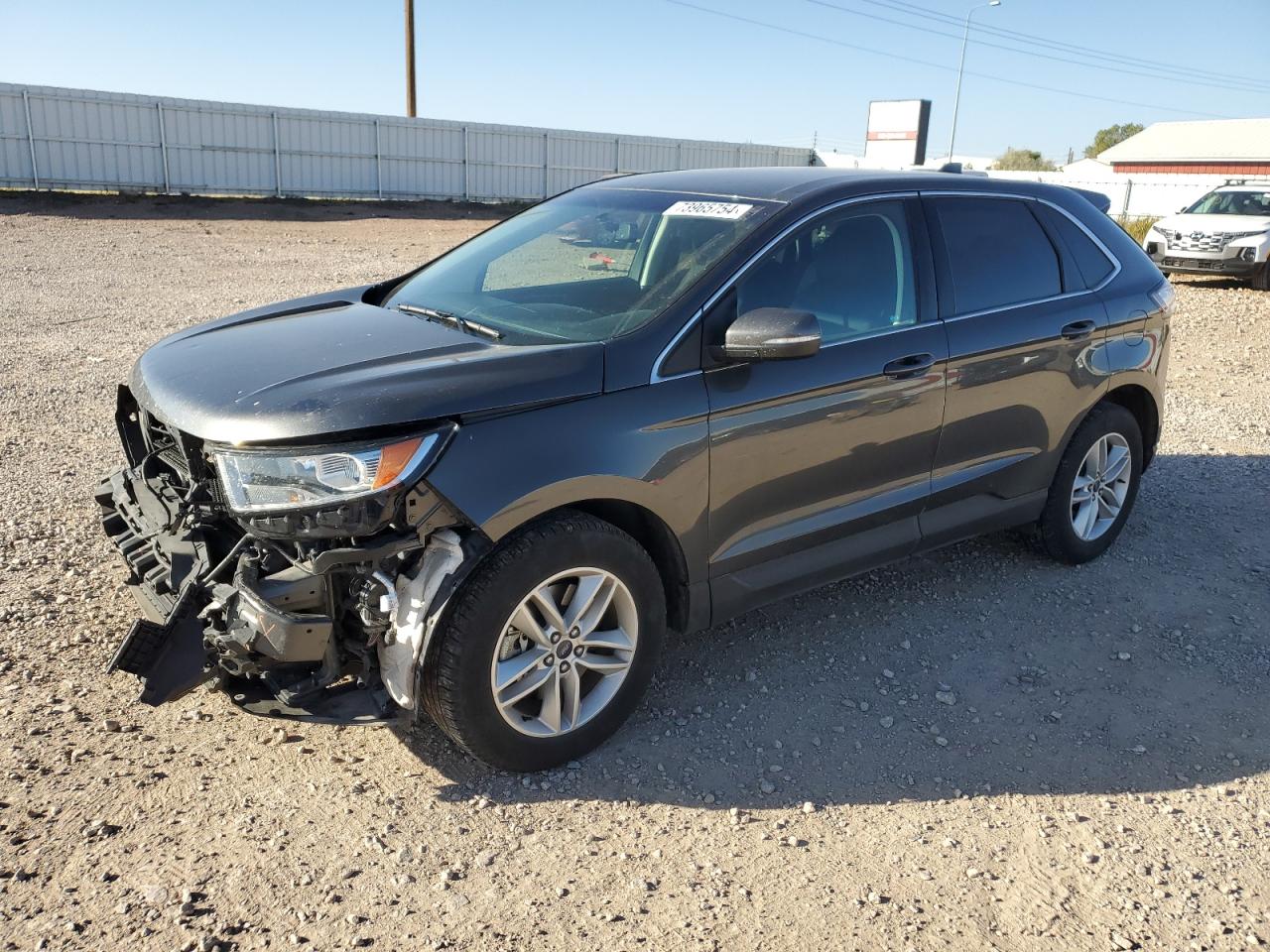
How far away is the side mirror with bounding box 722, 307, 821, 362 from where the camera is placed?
334cm

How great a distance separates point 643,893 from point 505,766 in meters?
0.66

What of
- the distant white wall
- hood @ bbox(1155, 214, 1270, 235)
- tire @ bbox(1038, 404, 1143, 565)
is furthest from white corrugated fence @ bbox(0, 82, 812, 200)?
tire @ bbox(1038, 404, 1143, 565)

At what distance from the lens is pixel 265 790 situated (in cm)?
321

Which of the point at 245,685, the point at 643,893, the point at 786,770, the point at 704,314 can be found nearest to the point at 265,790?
the point at 245,685

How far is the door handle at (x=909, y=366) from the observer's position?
13.1ft

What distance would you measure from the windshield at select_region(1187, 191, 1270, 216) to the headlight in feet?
60.5

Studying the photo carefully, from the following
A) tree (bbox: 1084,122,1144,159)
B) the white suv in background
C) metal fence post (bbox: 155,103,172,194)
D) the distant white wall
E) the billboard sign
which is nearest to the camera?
the white suv in background

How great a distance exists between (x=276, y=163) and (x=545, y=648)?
2823cm

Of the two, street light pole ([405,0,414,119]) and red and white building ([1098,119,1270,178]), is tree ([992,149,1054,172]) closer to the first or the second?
red and white building ([1098,119,1270,178])

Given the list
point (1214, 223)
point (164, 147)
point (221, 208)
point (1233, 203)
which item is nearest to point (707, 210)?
point (1214, 223)

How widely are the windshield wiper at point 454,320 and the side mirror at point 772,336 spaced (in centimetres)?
84

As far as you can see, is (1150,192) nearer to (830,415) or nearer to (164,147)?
(164,147)

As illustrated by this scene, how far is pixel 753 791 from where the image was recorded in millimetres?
3348

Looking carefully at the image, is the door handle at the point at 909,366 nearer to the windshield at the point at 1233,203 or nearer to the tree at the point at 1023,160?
the windshield at the point at 1233,203
